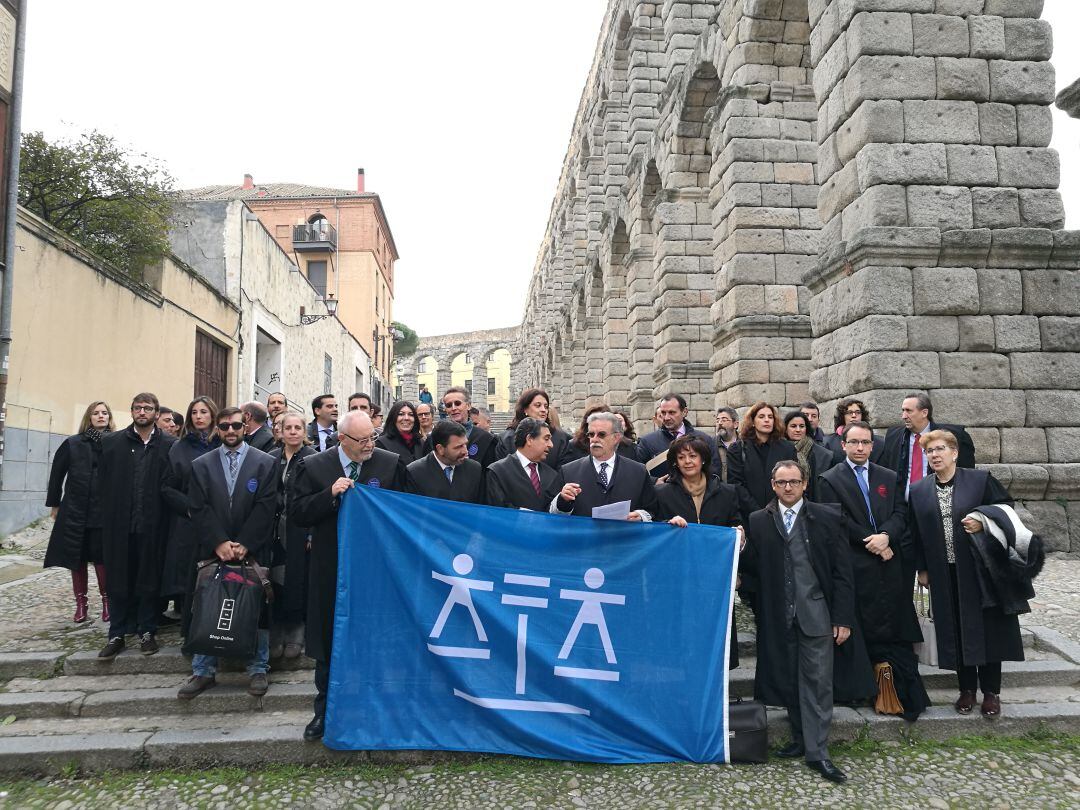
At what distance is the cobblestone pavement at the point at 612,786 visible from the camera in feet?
11.4

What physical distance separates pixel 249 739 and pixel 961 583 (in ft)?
13.1

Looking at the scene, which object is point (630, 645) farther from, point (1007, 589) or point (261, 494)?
point (261, 494)

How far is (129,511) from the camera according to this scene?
5211mm

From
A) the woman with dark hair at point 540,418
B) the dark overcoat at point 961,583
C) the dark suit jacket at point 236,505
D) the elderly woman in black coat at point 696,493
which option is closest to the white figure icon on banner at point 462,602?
the elderly woman in black coat at point 696,493

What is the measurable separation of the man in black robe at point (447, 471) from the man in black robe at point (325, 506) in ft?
0.62

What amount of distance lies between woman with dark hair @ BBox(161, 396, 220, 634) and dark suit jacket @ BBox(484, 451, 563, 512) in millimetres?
1943

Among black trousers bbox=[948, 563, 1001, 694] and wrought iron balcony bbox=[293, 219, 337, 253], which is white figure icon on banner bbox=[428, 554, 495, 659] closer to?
black trousers bbox=[948, 563, 1001, 694]

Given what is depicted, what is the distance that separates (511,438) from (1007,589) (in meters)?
3.61

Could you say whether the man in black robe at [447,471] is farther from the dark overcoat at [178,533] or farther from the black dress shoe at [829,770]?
the black dress shoe at [829,770]

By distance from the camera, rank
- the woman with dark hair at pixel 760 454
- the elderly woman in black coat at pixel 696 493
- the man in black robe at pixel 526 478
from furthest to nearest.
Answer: the woman with dark hair at pixel 760 454 < the man in black robe at pixel 526 478 < the elderly woman in black coat at pixel 696 493

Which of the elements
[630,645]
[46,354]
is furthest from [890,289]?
[46,354]

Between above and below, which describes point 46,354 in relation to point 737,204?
below

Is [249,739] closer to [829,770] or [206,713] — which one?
[206,713]

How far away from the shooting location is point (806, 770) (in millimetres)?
3783
